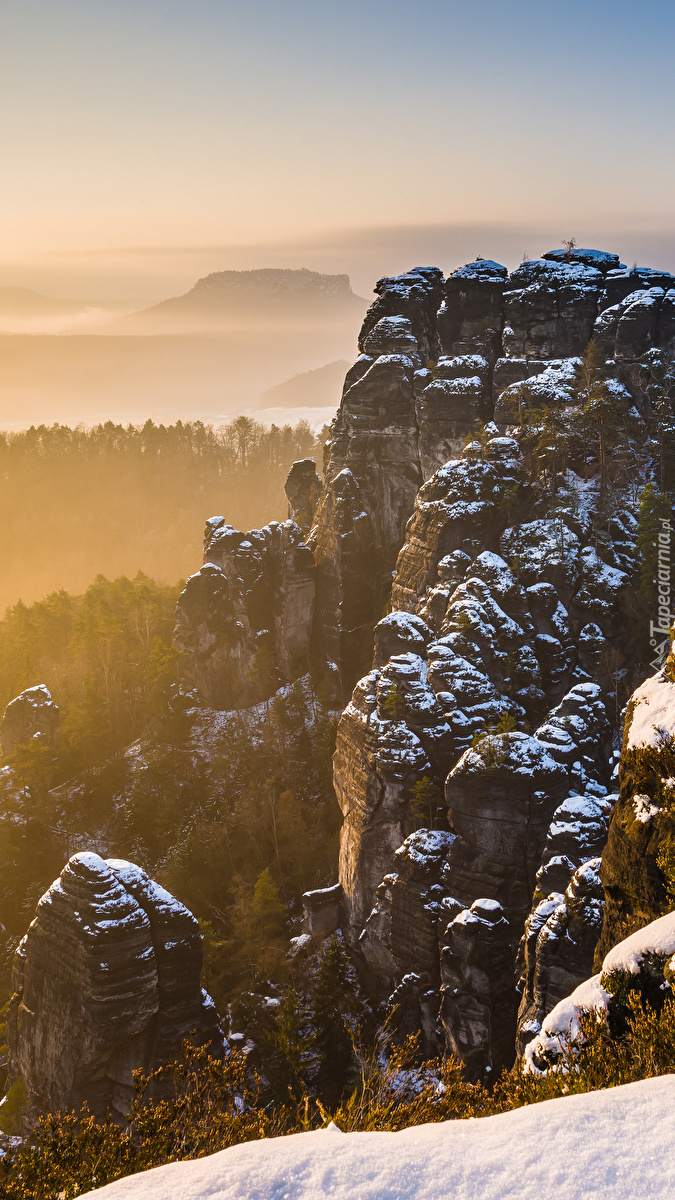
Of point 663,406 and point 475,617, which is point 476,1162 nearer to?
point 475,617


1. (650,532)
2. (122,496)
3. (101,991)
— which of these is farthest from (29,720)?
(122,496)

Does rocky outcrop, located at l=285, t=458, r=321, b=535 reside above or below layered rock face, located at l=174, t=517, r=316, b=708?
above

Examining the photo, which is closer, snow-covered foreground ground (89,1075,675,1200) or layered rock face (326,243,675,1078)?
snow-covered foreground ground (89,1075,675,1200)

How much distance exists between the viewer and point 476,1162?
10273 mm

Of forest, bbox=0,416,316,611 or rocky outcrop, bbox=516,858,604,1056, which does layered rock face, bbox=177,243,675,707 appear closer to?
rocky outcrop, bbox=516,858,604,1056

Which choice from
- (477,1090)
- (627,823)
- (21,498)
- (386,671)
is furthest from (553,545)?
(21,498)

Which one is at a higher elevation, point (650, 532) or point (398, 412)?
point (398, 412)

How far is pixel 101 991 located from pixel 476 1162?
68.4 feet

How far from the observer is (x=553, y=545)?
41.2m

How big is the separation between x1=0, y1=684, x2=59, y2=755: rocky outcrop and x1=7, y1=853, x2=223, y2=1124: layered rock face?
27.0m

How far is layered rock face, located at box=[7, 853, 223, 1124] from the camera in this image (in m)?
27.4

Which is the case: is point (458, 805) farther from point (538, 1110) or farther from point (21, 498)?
point (21, 498)

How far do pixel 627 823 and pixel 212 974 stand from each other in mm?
27634

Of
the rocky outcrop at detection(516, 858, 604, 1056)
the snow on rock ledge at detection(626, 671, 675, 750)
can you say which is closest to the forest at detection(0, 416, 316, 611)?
the rocky outcrop at detection(516, 858, 604, 1056)
